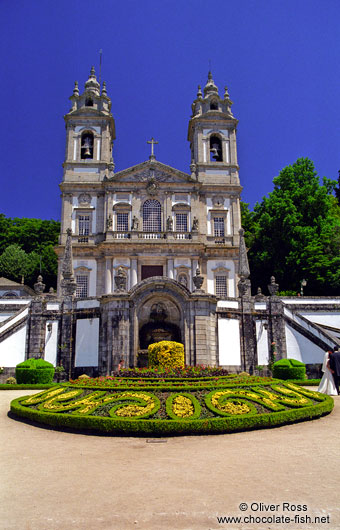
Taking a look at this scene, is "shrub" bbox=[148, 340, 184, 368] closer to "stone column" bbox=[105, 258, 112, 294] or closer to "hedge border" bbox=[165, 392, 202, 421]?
"hedge border" bbox=[165, 392, 202, 421]

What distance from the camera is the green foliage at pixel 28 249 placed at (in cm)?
4703

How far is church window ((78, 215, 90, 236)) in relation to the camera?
115 feet

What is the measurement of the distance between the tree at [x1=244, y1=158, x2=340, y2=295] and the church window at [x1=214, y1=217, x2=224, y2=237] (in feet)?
15.1

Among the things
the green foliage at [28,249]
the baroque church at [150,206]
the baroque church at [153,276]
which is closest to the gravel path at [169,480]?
the baroque church at [153,276]

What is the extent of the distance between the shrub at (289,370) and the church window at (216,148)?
2365 cm

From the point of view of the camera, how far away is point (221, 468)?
6492 mm

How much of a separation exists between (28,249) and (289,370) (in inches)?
1673

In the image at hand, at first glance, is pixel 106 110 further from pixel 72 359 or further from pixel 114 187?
pixel 72 359

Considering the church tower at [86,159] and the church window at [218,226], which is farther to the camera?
the church window at [218,226]

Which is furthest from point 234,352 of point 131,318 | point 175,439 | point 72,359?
point 175,439

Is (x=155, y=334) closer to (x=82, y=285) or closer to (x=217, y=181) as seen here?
(x=82, y=285)

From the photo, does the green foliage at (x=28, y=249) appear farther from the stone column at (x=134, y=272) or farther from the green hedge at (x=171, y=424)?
the green hedge at (x=171, y=424)

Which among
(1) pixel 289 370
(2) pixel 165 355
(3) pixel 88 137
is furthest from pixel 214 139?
(2) pixel 165 355

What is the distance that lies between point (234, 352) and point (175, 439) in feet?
39.6
